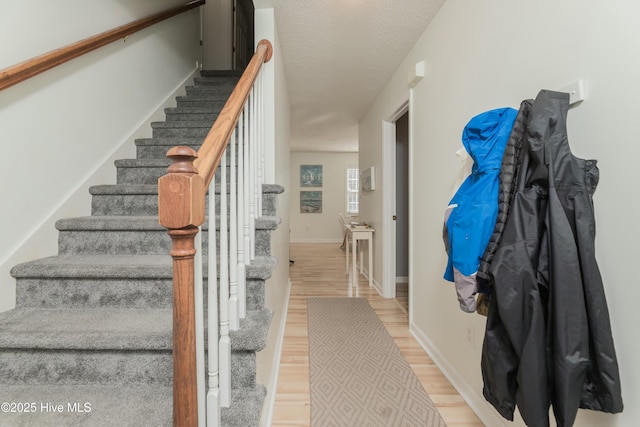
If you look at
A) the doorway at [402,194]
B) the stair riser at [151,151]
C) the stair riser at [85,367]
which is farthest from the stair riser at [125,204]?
the doorway at [402,194]

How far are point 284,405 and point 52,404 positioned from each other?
3.17ft

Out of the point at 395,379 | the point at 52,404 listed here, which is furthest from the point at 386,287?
the point at 52,404

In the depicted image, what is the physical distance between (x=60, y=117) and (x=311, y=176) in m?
5.95

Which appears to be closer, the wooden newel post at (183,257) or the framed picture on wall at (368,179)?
the wooden newel post at (183,257)

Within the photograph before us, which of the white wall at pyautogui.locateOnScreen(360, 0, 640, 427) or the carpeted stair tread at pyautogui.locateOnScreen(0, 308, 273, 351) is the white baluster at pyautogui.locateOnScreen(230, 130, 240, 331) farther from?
the white wall at pyautogui.locateOnScreen(360, 0, 640, 427)

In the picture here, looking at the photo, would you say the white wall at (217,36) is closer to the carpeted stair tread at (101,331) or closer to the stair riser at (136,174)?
the stair riser at (136,174)

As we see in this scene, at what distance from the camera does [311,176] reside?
7316mm

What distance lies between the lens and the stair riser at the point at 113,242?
1.50 m

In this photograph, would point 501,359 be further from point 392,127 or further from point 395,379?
point 392,127

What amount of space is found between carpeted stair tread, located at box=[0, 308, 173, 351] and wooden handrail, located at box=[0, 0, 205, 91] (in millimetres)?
938

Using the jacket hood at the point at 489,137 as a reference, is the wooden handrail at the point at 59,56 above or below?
above

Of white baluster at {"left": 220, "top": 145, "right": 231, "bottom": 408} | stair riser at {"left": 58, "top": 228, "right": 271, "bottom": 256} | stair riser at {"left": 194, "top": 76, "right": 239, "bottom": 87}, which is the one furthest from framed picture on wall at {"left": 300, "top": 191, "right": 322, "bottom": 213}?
white baluster at {"left": 220, "top": 145, "right": 231, "bottom": 408}

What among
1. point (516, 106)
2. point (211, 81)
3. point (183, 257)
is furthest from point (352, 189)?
point (183, 257)

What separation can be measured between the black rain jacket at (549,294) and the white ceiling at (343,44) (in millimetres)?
1452
